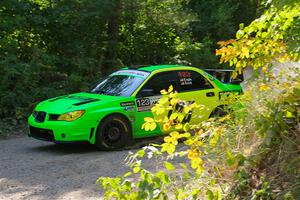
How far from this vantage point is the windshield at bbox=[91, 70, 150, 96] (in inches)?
401

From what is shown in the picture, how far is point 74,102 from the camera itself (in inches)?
384

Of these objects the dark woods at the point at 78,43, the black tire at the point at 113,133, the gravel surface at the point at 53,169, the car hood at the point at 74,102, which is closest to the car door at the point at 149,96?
the black tire at the point at 113,133

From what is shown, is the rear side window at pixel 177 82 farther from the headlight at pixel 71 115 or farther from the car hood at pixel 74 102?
the headlight at pixel 71 115

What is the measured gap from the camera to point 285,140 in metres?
4.37

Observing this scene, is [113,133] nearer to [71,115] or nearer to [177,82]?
[71,115]

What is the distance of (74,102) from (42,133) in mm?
851

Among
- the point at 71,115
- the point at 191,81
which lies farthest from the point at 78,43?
the point at 71,115

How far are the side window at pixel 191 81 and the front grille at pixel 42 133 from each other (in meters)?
2.98

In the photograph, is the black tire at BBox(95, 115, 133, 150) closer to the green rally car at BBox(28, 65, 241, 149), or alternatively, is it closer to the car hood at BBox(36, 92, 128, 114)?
the green rally car at BBox(28, 65, 241, 149)

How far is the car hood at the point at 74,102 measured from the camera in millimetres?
9492

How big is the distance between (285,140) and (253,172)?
41 cm

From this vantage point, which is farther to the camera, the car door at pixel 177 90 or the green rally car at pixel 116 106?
the car door at pixel 177 90

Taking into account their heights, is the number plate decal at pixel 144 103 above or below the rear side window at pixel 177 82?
below

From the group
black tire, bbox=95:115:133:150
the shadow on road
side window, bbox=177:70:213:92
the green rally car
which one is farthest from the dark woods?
side window, bbox=177:70:213:92
